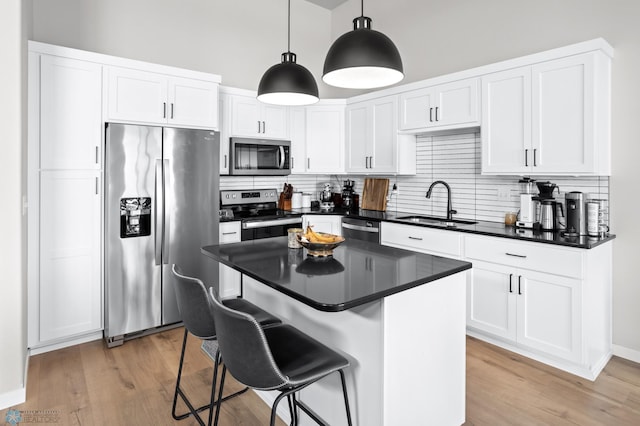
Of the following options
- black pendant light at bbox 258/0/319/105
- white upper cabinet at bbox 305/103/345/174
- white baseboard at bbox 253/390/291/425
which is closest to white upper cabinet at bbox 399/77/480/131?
white upper cabinet at bbox 305/103/345/174

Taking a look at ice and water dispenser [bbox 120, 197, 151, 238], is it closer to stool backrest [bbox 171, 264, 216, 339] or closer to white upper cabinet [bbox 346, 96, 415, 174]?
stool backrest [bbox 171, 264, 216, 339]

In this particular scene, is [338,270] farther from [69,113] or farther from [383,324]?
[69,113]

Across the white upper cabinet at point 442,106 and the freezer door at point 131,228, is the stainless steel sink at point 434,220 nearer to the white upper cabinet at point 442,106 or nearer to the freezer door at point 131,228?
the white upper cabinet at point 442,106

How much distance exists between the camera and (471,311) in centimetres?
326

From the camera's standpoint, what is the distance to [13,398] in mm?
2309

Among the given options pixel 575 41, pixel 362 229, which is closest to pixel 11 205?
pixel 362 229

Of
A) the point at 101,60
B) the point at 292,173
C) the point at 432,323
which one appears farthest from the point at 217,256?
the point at 292,173

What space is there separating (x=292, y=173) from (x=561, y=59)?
9.81 ft

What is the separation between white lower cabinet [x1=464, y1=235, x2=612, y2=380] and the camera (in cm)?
262

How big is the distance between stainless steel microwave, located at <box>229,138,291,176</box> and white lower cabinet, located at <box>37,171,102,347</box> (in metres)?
1.46

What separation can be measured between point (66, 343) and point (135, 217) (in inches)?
46.0

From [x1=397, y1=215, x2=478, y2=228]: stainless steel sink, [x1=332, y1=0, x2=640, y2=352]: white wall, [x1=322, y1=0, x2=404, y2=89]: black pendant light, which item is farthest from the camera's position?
[x1=397, y1=215, x2=478, y2=228]: stainless steel sink

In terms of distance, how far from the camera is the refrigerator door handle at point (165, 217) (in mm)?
3346

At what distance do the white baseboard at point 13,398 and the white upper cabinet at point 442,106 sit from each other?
3.83 m
